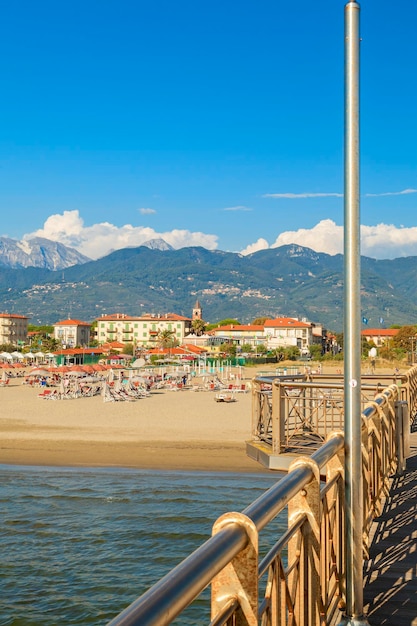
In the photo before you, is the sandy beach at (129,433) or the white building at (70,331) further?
the white building at (70,331)

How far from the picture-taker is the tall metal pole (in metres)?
3.82

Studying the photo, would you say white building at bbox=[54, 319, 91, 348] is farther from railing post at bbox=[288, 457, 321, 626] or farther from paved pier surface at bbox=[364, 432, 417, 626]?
railing post at bbox=[288, 457, 321, 626]

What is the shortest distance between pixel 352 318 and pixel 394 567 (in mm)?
2245

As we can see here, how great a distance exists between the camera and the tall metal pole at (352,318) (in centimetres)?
382

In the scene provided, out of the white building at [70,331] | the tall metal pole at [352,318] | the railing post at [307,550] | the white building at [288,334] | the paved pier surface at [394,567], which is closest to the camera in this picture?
the railing post at [307,550]

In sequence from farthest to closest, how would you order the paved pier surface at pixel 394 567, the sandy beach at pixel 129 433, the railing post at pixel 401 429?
1. the sandy beach at pixel 129 433
2. the railing post at pixel 401 429
3. the paved pier surface at pixel 394 567

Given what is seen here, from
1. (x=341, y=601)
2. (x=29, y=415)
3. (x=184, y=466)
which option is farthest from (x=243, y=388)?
(x=341, y=601)

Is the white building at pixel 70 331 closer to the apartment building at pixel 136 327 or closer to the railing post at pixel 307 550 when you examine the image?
the apartment building at pixel 136 327

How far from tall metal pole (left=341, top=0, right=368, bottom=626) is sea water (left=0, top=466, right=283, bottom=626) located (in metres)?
5.38

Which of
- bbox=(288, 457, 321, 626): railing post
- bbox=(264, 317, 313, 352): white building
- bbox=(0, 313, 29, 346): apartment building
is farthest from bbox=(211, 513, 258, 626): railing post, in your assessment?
bbox=(0, 313, 29, 346): apartment building

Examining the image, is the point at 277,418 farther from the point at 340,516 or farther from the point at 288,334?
the point at 288,334

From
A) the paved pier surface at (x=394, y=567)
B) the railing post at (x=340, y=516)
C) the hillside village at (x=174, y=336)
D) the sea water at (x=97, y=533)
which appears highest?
the hillside village at (x=174, y=336)

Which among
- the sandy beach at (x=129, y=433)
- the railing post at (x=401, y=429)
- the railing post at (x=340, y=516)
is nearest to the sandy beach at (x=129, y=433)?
the sandy beach at (x=129, y=433)

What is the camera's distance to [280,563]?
9.05ft
